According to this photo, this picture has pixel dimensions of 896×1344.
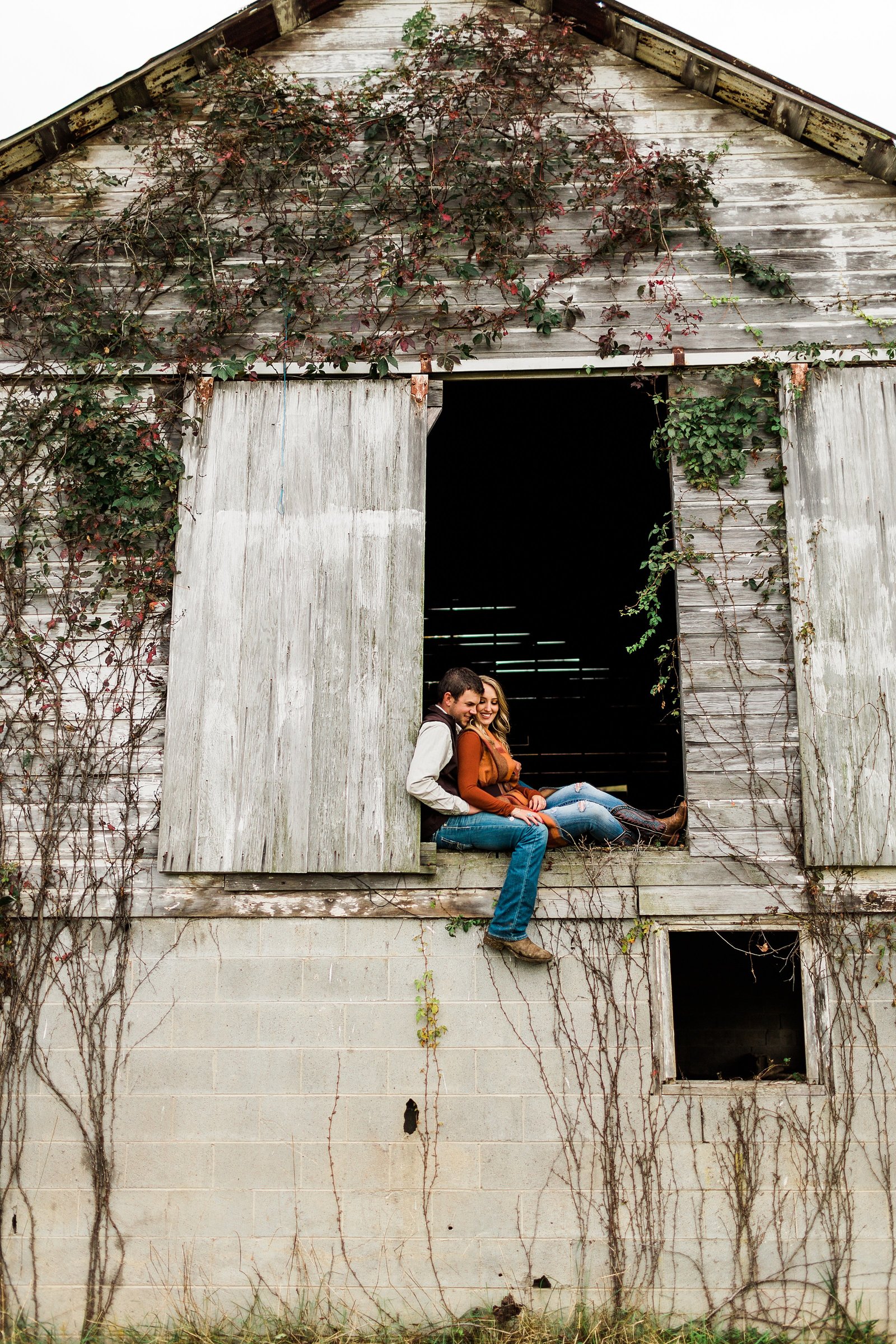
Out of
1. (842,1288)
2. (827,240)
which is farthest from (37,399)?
(842,1288)

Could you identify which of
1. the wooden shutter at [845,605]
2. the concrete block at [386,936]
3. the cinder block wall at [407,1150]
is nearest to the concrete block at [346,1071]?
the cinder block wall at [407,1150]

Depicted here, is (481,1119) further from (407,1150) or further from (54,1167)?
(54,1167)

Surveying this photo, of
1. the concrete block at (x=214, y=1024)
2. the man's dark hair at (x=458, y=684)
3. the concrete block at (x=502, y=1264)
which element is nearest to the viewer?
the concrete block at (x=502, y=1264)

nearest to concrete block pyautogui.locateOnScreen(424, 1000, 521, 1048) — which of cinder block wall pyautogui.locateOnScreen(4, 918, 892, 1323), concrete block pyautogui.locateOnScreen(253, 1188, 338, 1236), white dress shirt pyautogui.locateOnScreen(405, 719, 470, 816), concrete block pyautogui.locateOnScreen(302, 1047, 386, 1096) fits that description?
cinder block wall pyautogui.locateOnScreen(4, 918, 892, 1323)

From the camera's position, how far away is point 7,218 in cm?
591

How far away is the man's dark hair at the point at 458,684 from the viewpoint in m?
5.48

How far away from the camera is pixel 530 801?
18.2ft

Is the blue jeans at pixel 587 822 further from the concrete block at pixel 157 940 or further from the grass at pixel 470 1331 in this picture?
the grass at pixel 470 1331

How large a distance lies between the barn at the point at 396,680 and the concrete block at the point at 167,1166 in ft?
0.07

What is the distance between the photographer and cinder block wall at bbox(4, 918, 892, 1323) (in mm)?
4906

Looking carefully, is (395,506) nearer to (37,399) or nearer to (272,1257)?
(37,399)

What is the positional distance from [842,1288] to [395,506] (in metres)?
4.21

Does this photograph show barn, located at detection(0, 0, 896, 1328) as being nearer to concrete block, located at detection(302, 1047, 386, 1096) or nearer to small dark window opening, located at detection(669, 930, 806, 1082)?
concrete block, located at detection(302, 1047, 386, 1096)

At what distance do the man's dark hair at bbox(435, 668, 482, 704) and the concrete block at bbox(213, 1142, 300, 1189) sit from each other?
7.44 ft
